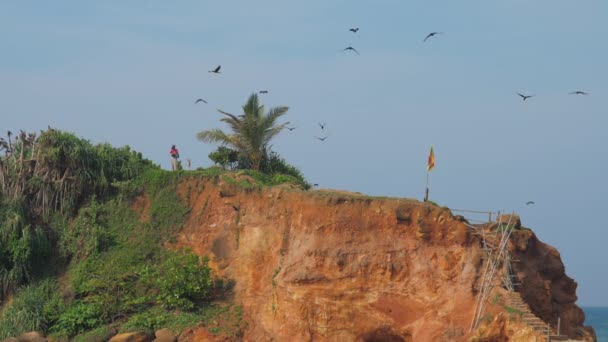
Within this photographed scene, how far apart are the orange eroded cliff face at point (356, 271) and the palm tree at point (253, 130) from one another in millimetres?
4952

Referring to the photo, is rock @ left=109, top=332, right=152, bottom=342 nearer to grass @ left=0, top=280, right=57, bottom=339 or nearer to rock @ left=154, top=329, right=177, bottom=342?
rock @ left=154, top=329, right=177, bottom=342

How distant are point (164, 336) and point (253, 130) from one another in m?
9.56

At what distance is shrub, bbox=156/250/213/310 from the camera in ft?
102

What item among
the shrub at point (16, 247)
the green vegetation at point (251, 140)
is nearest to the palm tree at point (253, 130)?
the green vegetation at point (251, 140)

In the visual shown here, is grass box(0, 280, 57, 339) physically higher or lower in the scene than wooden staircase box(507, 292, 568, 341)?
lower

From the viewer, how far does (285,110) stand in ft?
121

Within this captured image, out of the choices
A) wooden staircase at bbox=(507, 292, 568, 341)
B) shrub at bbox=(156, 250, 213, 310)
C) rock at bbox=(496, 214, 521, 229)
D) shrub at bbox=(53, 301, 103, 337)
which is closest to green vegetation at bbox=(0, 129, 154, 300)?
shrub at bbox=(53, 301, 103, 337)

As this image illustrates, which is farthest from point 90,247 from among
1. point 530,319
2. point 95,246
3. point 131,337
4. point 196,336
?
point 530,319

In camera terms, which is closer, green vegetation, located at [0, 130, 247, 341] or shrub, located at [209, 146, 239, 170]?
green vegetation, located at [0, 130, 247, 341]

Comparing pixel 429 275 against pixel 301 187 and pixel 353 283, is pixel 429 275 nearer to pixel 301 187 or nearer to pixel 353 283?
pixel 353 283

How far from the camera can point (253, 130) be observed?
3681cm

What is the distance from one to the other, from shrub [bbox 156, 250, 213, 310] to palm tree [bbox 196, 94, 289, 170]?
6.23m

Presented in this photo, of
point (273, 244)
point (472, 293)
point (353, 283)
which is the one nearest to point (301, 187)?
point (273, 244)

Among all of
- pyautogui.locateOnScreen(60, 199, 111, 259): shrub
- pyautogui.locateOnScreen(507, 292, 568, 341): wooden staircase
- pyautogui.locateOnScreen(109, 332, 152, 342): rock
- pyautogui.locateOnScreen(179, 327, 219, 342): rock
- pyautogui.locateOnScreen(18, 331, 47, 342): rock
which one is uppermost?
pyautogui.locateOnScreen(60, 199, 111, 259): shrub
